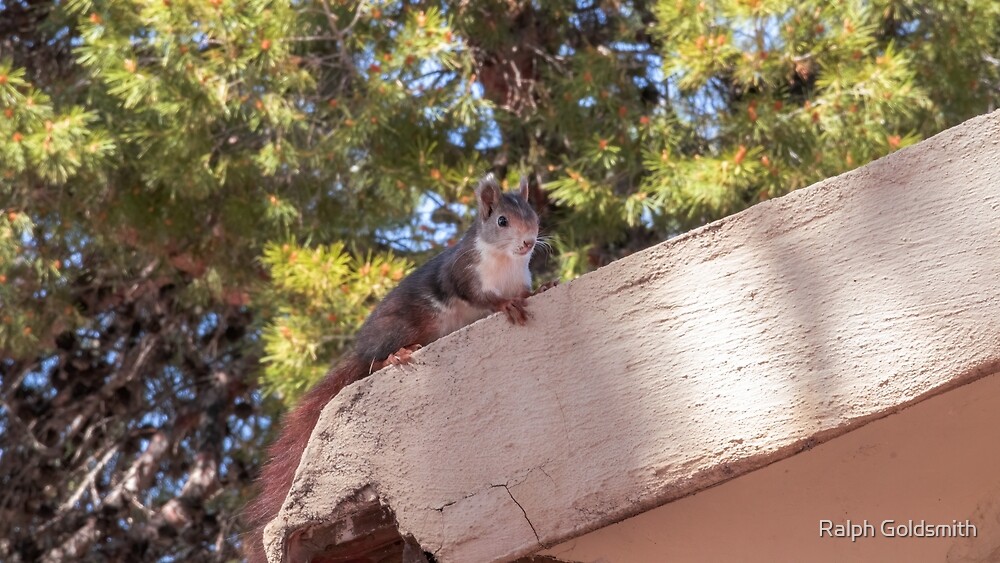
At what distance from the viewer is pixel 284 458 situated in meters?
2.94

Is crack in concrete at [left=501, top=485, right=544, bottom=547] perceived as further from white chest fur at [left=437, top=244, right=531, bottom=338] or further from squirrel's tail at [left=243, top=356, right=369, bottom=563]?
white chest fur at [left=437, top=244, right=531, bottom=338]

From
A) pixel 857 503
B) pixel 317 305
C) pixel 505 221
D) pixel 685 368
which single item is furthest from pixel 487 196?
pixel 317 305

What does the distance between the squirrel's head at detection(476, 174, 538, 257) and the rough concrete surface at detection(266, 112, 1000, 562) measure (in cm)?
73

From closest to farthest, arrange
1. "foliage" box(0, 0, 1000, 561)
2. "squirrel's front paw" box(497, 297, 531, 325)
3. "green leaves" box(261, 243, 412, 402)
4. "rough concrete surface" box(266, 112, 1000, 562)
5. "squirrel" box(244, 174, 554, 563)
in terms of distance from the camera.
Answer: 1. "rough concrete surface" box(266, 112, 1000, 562)
2. "squirrel's front paw" box(497, 297, 531, 325)
3. "squirrel" box(244, 174, 554, 563)
4. "green leaves" box(261, 243, 412, 402)
5. "foliage" box(0, 0, 1000, 561)

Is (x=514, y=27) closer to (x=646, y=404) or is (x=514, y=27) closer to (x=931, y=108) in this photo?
(x=931, y=108)

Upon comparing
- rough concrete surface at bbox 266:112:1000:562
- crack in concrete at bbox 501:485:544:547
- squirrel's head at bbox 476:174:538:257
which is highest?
squirrel's head at bbox 476:174:538:257

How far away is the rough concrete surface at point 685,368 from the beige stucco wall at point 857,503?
0.32m

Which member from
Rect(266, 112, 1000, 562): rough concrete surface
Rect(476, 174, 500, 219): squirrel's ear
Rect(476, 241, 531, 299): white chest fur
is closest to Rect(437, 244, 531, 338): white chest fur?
Rect(476, 241, 531, 299): white chest fur

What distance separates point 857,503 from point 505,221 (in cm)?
130

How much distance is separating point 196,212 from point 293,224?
709 mm

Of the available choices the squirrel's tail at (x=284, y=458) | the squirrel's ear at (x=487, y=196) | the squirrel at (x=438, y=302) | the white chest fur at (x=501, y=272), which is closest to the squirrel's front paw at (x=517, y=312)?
the squirrel at (x=438, y=302)

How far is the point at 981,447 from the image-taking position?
2516mm

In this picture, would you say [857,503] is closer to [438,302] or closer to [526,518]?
[526,518]

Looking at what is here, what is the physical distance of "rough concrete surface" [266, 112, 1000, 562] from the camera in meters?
2.19
